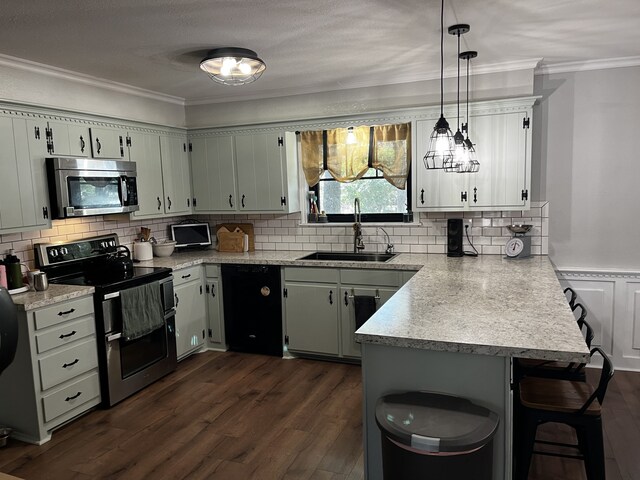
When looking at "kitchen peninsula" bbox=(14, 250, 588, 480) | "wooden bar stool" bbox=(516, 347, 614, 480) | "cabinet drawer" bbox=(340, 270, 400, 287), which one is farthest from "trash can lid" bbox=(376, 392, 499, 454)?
"cabinet drawer" bbox=(340, 270, 400, 287)

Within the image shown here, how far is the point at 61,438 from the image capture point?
3.05 metres

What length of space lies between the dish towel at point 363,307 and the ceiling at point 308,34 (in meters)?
1.81

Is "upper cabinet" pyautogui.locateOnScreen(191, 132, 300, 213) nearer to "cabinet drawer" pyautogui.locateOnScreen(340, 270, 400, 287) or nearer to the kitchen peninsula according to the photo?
"cabinet drawer" pyautogui.locateOnScreen(340, 270, 400, 287)

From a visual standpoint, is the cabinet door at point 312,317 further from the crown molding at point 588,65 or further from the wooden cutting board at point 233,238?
the crown molding at point 588,65

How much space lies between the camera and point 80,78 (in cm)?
383

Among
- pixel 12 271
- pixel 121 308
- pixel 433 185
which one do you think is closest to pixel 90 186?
pixel 12 271

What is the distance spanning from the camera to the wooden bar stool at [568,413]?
80.8 inches

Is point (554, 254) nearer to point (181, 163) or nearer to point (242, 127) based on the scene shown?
point (242, 127)

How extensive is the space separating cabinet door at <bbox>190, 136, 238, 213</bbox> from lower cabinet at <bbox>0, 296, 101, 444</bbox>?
1753 mm

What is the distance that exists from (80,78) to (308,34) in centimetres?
201

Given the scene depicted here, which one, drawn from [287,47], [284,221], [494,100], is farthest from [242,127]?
[494,100]

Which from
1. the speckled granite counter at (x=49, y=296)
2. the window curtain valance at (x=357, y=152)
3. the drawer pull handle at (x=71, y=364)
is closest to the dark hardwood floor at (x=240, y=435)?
the drawer pull handle at (x=71, y=364)

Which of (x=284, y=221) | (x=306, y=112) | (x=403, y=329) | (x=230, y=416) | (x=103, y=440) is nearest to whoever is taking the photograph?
(x=403, y=329)

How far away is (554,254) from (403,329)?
2.52 meters
